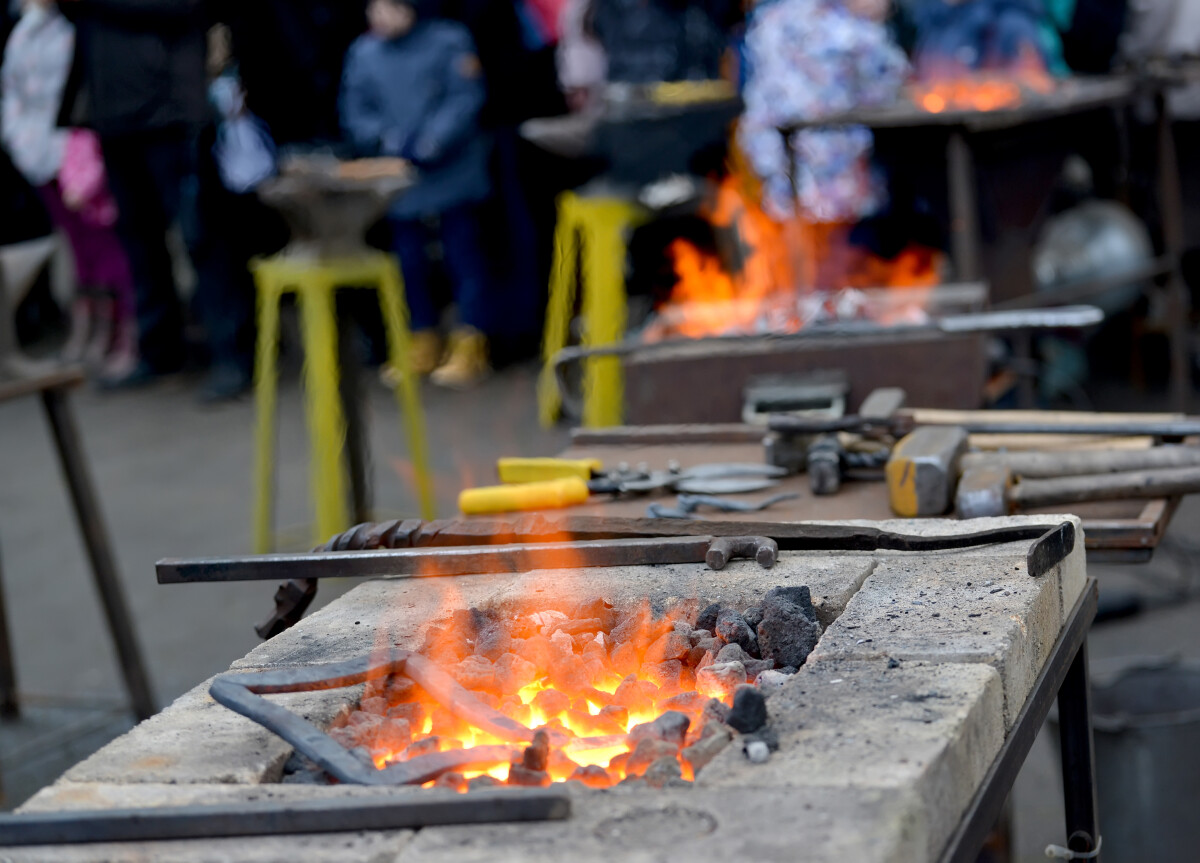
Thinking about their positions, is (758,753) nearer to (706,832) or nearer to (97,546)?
(706,832)

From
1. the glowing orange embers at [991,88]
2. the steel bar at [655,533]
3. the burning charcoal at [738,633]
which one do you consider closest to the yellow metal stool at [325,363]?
the glowing orange embers at [991,88]

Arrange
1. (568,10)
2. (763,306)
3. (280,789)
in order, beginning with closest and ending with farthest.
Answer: (280,789)
(763,306)
(568,10)

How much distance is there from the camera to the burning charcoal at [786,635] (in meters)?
1.80

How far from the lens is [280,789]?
1.47 metres

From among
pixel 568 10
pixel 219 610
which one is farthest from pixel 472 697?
pixel 568 10

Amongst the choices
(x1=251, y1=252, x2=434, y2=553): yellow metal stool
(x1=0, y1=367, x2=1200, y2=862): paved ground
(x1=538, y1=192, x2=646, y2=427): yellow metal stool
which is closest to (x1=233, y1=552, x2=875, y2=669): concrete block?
(x1=0, y1=367, x2=1200, y2=862): paved ground

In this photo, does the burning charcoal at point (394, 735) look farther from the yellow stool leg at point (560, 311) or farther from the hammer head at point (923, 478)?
the yellow stool leg at point (560, 311)

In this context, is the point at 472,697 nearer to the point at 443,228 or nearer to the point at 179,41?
the point at 443,228

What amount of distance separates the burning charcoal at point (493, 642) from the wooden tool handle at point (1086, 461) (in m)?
0.88

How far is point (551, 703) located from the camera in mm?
1758

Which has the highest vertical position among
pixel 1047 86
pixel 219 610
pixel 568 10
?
pixel 568 10

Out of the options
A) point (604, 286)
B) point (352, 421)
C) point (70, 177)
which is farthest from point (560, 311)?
point (70, 177)

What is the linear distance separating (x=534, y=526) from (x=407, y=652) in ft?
1.32

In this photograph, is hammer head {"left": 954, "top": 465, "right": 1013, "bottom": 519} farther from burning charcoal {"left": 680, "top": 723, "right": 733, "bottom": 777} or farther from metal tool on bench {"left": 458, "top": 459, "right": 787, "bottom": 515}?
burning charcoal {"left": 680, "top": 723, "right": 733, "bottom": 777}
